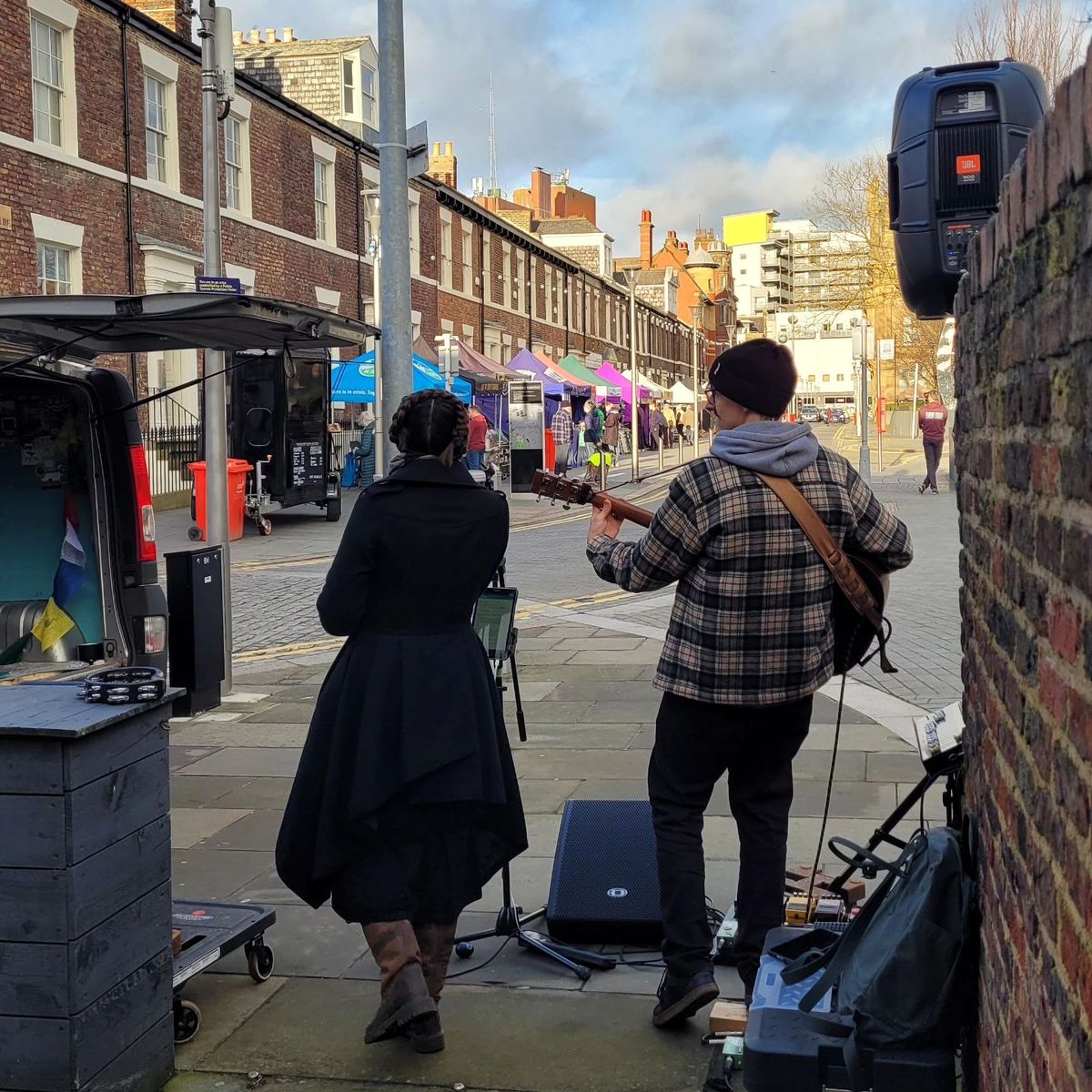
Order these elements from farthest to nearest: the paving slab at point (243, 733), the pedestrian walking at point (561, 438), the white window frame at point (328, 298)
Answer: the pedestrian walking at point (561, 438), the white window frame at point (328, 298), the paving slab at point (243, 733)

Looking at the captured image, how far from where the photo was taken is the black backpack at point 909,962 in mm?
2902

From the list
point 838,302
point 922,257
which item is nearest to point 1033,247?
point 922,257

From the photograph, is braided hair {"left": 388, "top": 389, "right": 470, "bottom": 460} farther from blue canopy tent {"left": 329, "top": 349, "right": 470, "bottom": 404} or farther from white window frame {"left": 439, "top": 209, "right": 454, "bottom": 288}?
white window frame {"left": 439, "top": 209, "right": 454, "bottom": 288}

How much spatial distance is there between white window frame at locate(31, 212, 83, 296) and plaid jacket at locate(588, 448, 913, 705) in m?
19.1

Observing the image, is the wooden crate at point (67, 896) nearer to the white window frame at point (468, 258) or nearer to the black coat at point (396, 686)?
the black coat at point (396, 686)

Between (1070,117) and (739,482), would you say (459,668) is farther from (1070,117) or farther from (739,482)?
(1070,117)

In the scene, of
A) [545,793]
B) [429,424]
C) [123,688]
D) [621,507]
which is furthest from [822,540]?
[545,793]

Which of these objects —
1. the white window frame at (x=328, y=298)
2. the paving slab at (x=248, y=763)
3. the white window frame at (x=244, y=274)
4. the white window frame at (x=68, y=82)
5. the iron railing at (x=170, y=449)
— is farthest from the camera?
the white window frame at (x=328, y=298)

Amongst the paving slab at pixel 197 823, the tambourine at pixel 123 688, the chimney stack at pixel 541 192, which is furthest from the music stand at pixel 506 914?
the chimney stack at pixel 541 192

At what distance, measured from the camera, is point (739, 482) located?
3.82 metres

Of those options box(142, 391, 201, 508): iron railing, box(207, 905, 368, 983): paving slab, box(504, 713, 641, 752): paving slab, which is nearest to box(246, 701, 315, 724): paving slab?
box(504, 713, 641, 752): paving slab

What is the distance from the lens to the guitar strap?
3.81 m

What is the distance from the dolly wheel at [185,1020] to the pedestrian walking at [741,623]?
1.39 meters

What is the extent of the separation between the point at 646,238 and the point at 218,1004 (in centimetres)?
11175
